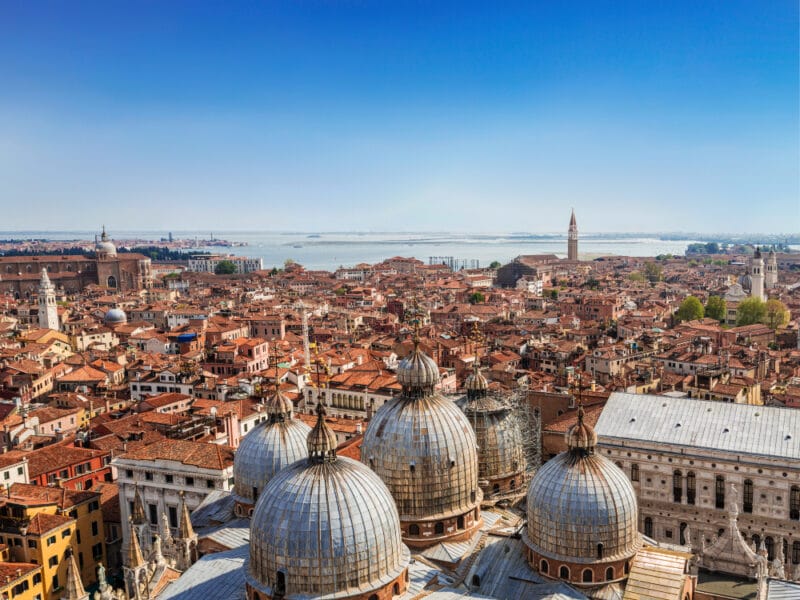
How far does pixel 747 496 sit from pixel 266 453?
1453cm

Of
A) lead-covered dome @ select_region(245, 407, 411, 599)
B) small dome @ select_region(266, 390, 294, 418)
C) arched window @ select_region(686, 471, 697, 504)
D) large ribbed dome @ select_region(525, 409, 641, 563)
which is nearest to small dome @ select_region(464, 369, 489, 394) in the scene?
small dome @ select_region(266, 390, 294, 418)

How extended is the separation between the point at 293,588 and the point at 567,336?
170 ft

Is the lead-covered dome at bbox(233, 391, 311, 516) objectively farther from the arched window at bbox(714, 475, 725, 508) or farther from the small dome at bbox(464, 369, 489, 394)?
the arched window at bbox(714, 475, 725, 508)

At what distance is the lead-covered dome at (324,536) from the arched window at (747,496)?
13.4 metres

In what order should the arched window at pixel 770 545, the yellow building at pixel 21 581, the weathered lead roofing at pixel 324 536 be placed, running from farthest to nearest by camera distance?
the arched window at pixel 770 545 < the yellow building at pixel 21 581 < the weathered lead roofing at pixel 324 536

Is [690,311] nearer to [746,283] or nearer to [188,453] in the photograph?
[746,283]

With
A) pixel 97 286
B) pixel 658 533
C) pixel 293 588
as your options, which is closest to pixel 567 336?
pixel 658 533

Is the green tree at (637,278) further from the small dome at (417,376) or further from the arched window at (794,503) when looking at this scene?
the small dome at (417,376)

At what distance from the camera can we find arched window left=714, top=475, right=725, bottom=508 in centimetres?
2245

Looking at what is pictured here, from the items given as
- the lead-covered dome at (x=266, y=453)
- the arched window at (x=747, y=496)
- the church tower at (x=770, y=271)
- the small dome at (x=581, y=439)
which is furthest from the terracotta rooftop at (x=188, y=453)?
the church tower at (x=770, y=271)

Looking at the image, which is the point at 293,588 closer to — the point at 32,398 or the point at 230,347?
the point at 32,398

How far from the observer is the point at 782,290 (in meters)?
109

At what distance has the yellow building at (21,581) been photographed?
20.9 meters

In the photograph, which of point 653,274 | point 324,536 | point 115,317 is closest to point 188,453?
point 324,536
